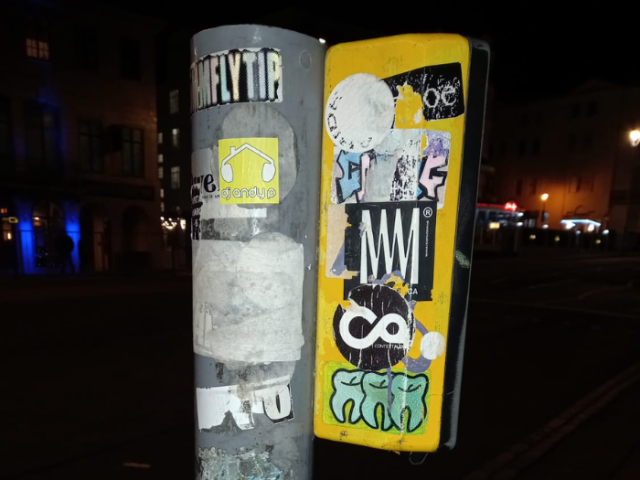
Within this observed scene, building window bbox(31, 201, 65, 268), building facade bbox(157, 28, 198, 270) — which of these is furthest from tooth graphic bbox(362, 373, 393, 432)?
building facade bbox(157, 28, 198, 270)

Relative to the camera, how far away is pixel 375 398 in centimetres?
159

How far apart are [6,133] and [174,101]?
18.6 m

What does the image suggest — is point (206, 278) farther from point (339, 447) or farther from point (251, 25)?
point (339, 447)

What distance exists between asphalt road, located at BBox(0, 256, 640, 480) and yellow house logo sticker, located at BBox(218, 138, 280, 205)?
2.88 m

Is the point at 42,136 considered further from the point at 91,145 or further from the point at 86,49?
the point at 86,49

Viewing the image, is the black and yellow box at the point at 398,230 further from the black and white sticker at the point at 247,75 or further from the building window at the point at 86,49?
the building window at the point at 86,49

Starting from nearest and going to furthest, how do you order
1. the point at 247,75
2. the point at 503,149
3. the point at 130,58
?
the point at 247,75, the point at 130,58, the point at 503,149

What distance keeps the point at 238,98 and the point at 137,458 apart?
346 cm

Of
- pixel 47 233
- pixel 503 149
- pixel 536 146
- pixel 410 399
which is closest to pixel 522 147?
pixel 536 146

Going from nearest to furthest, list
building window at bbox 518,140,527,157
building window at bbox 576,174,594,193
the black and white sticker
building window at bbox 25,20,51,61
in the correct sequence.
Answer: the black and white sticker < building window at bbox 25,20,51,61 < building window at bbox 576,174,594,193 < building window at bbox 518,140,527,157

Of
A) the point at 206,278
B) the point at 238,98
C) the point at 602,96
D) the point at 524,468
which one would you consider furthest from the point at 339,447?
the point at 602,96

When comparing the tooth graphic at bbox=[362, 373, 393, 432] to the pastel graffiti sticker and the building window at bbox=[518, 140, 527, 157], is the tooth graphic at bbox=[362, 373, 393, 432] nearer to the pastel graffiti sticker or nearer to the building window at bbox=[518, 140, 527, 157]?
the pastel graffiti sticker

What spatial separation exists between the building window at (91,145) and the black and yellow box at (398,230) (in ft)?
63.7

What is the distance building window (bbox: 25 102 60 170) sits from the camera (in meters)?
16.5
